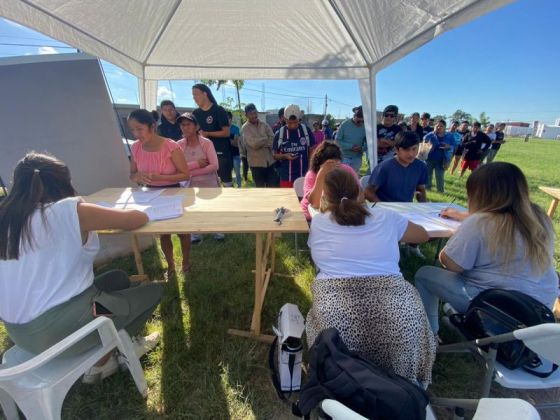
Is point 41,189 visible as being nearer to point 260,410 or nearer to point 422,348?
point 260,410

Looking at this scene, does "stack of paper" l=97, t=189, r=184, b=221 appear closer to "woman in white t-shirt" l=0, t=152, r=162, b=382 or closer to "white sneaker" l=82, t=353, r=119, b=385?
"woman in white t-shirt" l=0, t=152, r=162, b=382

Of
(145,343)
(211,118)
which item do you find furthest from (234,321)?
(211,118)

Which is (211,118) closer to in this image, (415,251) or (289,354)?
(289,354)

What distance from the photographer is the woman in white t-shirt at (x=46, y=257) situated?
3.97ft

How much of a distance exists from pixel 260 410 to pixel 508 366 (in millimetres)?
1355

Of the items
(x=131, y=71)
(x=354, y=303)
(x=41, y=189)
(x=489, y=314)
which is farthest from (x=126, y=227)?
(x=131, y=71)

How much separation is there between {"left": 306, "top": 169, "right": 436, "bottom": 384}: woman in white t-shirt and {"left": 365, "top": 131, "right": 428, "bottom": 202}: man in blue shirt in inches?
55.1

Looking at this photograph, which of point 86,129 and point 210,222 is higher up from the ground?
point 86,129

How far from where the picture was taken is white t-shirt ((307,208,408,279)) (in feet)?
4.67

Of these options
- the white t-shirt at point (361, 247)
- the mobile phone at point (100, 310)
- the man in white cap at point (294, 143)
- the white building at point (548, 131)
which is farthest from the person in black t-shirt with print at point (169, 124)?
the white building at point (548, 131)

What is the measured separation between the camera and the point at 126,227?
157 cm

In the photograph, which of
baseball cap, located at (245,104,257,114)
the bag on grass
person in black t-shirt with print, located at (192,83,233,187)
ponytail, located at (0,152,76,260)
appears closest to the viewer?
ponytail, located at (0,152,76,260)

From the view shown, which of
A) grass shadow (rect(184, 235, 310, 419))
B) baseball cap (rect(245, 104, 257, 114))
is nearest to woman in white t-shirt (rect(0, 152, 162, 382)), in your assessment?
grass shadow (rect(184, 235, 310, 419))

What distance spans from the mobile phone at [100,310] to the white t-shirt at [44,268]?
0.44ft
